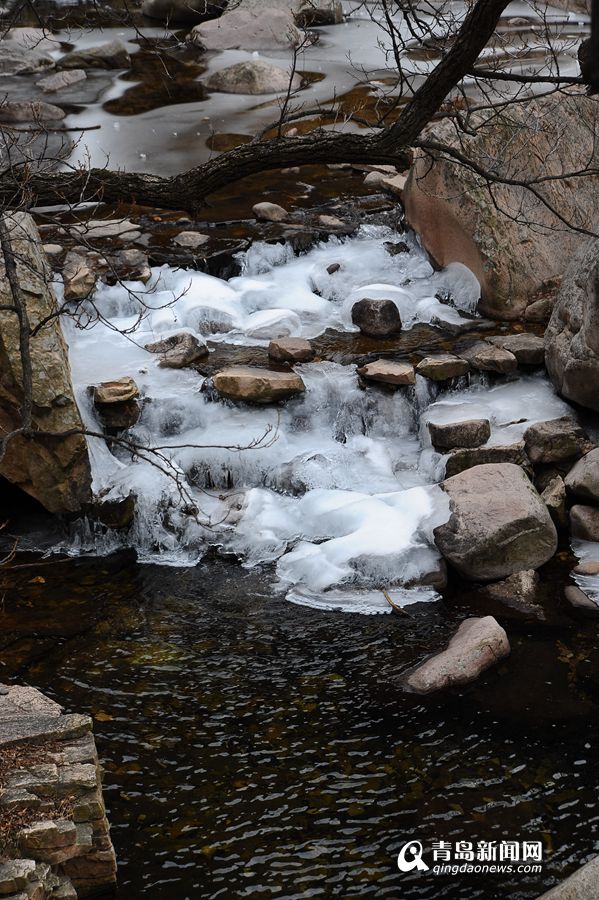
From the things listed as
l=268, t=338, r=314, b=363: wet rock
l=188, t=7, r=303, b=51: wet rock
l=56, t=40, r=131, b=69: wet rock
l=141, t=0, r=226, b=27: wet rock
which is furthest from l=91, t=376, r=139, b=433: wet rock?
l=141, t=0, r=226, b=27: wet rock

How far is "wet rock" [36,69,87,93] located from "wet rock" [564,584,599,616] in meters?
13.1

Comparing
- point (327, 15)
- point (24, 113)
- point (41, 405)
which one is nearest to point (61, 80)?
point (24, 113)

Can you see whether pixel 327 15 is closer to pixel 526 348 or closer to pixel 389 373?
pixel 526 348

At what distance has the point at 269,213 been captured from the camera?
10930 mm

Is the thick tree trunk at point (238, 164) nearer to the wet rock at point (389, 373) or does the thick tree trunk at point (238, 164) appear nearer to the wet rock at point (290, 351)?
the wet rock at point (389, 373)

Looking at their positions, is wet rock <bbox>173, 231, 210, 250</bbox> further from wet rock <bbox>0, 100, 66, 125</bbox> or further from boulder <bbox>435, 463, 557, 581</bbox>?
wet rock <bbox>0, 100, 66, 125</bbox>

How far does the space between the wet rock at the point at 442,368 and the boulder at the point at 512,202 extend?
47.4 inches

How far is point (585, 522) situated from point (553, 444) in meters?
0.74

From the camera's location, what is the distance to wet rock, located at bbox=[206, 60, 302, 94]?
16094 mm

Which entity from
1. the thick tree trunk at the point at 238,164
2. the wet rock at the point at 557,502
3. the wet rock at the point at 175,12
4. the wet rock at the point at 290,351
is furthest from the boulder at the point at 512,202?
the wet rock at the point at 175,12

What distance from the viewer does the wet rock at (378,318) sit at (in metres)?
9.07

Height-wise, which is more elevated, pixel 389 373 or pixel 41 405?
pixel 41 405

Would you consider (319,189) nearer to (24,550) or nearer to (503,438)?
(503,438)

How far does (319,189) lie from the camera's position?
11875mm
